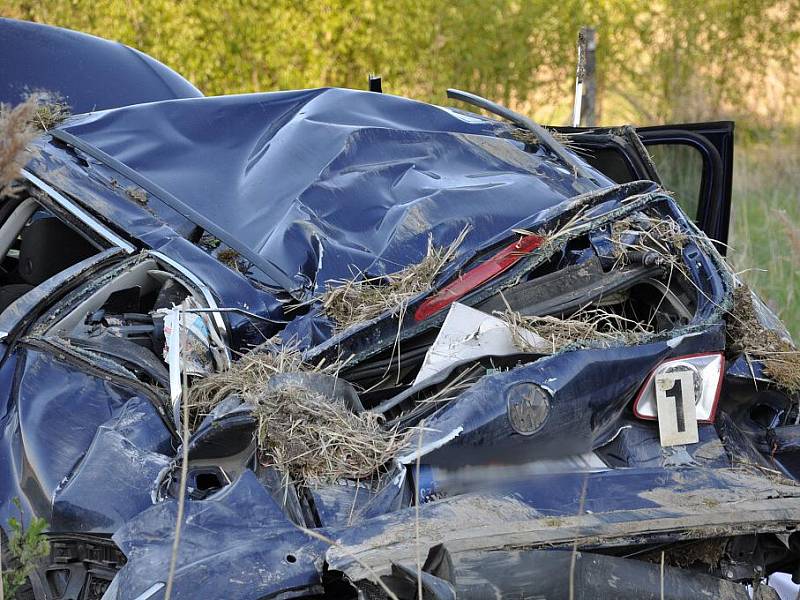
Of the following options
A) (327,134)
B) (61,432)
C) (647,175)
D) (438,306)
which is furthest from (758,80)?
(61,432)

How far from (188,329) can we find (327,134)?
43.0 inches

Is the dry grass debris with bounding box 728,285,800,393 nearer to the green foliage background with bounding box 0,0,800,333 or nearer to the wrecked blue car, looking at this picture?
the wrecked blue car

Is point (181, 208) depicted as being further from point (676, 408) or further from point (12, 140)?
point (676, 408)

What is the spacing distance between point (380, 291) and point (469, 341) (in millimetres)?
377

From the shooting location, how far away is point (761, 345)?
2.79 meters

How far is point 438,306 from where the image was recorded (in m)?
2.78

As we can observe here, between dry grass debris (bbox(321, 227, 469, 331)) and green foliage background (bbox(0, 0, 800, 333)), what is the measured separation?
19.7 feet

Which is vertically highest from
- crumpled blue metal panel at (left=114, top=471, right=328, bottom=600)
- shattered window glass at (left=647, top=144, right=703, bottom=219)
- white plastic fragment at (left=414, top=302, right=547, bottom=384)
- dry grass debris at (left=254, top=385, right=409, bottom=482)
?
shattered window glass at (left=647, top=144, right=703, bottom=219)

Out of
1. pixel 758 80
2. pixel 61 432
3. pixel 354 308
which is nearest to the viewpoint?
pixel 61 432

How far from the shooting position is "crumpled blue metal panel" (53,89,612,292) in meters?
3.15

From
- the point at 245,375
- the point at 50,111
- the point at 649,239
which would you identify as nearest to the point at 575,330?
the point at 649,239

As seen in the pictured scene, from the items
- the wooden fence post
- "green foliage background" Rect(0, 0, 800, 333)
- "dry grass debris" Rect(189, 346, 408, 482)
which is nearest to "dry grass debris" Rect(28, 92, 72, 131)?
"dry grass debris" Rect(189, 346, 408, 482)

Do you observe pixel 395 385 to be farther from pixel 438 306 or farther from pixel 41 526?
pixel 41 526

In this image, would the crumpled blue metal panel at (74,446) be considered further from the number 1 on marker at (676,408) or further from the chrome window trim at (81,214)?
the number 1 on marker at (676,408)
